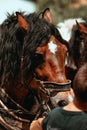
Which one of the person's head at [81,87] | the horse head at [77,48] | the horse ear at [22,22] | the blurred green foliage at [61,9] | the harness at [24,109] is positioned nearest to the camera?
the person's head at [81,87]

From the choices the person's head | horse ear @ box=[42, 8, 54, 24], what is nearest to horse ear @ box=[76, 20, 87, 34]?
horse ear @ box=[42, 8, 54, 24]

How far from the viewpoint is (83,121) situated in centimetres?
455

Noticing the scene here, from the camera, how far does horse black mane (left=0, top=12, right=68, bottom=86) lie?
6.03 meters

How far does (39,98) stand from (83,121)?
1.65m

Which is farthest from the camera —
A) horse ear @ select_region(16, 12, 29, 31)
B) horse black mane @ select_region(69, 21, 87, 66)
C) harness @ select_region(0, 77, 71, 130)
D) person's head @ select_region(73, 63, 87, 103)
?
horse black mane @ select_region(69, 21, 87, 66)

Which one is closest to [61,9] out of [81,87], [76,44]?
[76,44]

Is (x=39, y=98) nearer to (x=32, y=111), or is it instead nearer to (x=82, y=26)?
(x=32, y=111)

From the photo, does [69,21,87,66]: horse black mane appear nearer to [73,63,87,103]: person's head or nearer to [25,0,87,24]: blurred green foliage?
[73,63,87,103]: person's head

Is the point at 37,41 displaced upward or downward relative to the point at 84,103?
upward

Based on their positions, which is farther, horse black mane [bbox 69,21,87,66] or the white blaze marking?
horse black mane [bbox 69,21,87,66]

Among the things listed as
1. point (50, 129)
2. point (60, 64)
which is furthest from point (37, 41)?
point (50, 129)

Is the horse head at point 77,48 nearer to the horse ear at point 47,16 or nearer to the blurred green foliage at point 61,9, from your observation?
the horse ear at point 47,16

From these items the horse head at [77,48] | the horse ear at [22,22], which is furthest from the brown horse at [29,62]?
the horse head at [77,48]

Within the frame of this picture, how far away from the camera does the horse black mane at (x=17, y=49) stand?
19.8 feet
